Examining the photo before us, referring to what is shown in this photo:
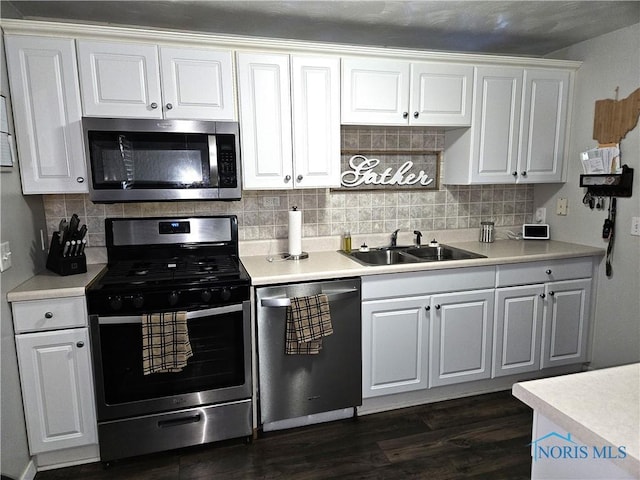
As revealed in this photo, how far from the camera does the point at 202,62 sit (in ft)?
7.32

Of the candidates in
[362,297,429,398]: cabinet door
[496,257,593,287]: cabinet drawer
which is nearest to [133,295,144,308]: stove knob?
[362,297,429,398]: cabinet door

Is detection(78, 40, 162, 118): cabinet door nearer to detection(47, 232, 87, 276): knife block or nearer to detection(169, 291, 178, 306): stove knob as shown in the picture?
detection(47, 232, 87, 276): knife block

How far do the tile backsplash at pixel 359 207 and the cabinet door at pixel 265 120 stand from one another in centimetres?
34

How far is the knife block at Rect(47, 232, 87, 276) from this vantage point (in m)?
2.19

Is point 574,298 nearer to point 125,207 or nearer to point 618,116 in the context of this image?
point 618,116

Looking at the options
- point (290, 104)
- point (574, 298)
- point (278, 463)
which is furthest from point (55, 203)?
point (574, 298)

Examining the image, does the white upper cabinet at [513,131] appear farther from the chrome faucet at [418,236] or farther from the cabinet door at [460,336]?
the cabinet door at [460,336]

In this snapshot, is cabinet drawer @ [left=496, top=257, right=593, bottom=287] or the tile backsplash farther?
cabinet drawer @ [left=496, top=257, right=593, bottom=287]

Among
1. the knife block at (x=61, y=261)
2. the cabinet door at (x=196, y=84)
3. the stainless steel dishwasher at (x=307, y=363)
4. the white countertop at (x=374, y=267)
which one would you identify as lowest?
the stainless steel dishwasher at (x=307, y=363)

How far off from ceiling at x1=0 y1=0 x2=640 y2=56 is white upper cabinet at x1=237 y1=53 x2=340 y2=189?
0.80 ft

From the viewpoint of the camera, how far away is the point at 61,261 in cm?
218

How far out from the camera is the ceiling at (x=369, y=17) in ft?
7.15

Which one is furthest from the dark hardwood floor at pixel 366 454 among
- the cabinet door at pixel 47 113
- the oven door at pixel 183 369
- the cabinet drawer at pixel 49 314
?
the cabinet door at pixel 47 113

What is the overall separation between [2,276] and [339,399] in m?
1.81
